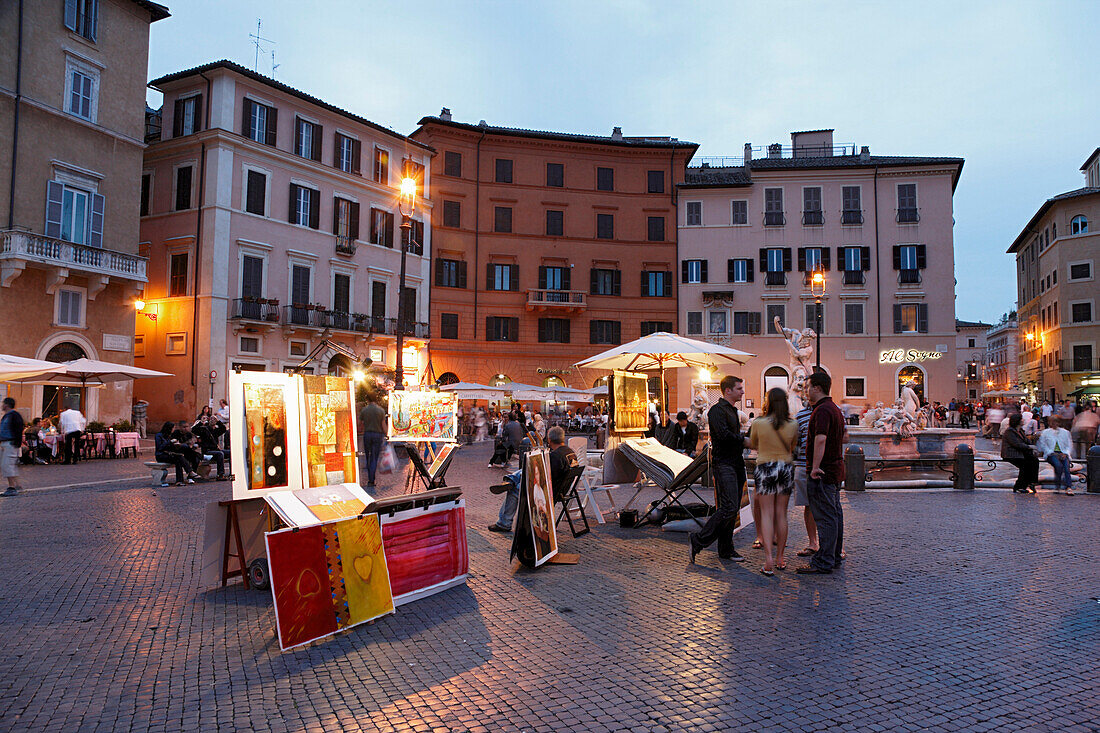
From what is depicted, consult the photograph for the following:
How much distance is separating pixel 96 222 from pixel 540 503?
2378 centimetres

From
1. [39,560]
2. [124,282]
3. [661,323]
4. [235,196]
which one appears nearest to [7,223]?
[124,282]

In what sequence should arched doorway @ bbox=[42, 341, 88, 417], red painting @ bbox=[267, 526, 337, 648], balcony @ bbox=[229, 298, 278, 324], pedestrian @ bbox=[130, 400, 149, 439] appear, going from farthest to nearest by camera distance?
balcony @ bbox=[229, 298, 278, 324] < pedestrian @ bbox=[130, 400, 149, 439] < arched doorway @ bbox=[42, 341, 88, 417] < red painting @ bbox=[267, 526, 337, 648]

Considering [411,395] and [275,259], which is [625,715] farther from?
[275,259]

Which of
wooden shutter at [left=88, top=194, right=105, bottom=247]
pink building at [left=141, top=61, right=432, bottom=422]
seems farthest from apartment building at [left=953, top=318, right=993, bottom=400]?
wooden shutter at [left=88, top=194, right=105, bottom=247]

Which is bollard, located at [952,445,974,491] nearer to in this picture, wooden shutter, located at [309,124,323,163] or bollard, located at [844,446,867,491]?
bollard, located at [844,446,867,491]

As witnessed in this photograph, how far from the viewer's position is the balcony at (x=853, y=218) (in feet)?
138

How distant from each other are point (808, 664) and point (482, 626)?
2179mm

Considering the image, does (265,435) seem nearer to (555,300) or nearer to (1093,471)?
(1093,471)

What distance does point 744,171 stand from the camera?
4475cm

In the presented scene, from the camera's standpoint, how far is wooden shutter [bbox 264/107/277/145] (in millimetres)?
31359

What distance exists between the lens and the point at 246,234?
99.7 ft

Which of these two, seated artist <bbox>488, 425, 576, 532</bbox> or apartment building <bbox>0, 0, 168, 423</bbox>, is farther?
apartment building <bbox>0, 0, 168, 423</bbox>

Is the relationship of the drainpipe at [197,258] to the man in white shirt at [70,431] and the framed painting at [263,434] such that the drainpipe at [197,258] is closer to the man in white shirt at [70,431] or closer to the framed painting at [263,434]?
the man in white shirt at [70,431]

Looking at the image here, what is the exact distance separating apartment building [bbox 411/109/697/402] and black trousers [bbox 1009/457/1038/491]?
2864 cm
